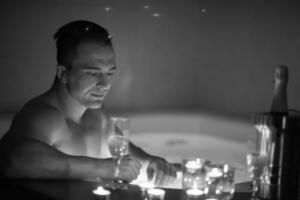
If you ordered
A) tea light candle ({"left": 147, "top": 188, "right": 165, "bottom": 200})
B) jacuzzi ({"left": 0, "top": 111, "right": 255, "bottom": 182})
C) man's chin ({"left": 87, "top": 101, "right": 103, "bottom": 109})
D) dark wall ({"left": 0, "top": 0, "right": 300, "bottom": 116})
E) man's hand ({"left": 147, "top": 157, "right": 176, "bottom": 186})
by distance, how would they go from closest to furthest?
tea light candle ({"left": 147, "top": 188, "right": 165, "bottom": 200}) < man's hand ({"left": 147, "top": 157, "right": 176, "bottom": 186}) < man's chin ({"left": 87, "top": 101, "right": 103, "bottom": 109}) < dark wall ({"left": 0, "top": 0, "right": 300, "bottom": 116}) < jacuzzi ({"left": 0, "top": 111, "right": 255, "bottom": 182})

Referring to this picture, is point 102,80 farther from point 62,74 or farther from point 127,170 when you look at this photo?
point 127,170

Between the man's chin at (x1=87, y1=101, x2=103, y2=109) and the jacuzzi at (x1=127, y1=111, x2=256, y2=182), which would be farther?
the jacuzzi at (x1=127, y1=111, x2=256, y2=182)

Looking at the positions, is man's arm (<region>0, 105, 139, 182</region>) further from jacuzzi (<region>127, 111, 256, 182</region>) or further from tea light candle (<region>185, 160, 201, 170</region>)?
jacuzzi (<region>127, 111, 256, 182</region>)

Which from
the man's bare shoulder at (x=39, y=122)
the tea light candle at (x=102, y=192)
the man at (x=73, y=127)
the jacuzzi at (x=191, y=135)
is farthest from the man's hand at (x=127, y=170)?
the jacuzzi at (x=191, y=135)

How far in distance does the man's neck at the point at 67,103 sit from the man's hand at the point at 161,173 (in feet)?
0.95

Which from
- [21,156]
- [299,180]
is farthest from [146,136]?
[299,180]

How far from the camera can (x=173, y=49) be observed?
2.74 m

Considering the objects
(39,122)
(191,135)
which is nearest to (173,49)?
(191,135)

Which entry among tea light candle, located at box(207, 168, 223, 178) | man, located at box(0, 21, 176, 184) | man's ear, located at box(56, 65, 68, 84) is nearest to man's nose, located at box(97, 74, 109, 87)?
A: man, located at box(0, 21, 176, 184)

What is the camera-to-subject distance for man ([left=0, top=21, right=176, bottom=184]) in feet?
4.92

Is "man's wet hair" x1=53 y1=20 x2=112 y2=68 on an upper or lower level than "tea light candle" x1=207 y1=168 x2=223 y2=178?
upper

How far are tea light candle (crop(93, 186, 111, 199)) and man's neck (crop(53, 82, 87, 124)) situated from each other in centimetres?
45

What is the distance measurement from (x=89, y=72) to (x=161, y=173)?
1.27 feet

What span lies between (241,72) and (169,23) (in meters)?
0.43
